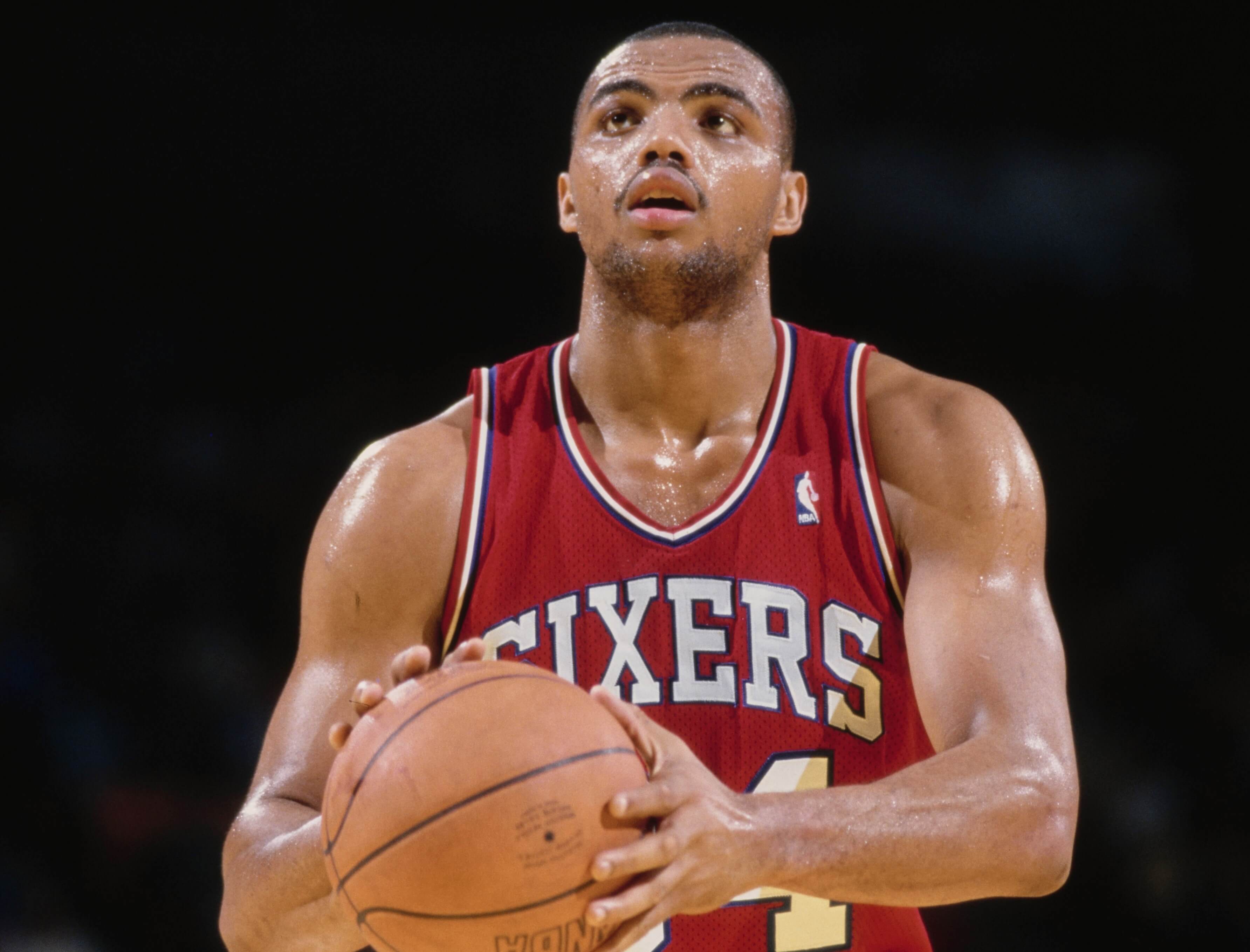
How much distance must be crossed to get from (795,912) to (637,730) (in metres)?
0.89

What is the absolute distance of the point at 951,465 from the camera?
2529 millimetres

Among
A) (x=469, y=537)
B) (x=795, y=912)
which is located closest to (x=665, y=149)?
(x=469, y=537)

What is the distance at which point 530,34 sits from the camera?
19.5 feet

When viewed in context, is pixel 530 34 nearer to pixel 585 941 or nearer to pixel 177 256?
pixel 177 256

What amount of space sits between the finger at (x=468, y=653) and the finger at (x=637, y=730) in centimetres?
20

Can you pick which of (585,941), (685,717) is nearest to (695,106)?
(685,717)

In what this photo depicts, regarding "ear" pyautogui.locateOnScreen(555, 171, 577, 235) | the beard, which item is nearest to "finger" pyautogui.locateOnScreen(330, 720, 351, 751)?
the beard

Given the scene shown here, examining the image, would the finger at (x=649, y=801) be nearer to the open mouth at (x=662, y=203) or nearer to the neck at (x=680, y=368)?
the neck at (x=680, y=368)

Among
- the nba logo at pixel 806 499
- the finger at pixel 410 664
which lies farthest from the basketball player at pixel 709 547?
the finger at pixel 410 664

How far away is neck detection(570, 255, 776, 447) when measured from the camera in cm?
282

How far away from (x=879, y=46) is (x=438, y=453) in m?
3.93

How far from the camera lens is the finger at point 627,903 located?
1.63m

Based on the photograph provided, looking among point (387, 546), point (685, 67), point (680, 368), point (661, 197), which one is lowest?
point (387, 546)

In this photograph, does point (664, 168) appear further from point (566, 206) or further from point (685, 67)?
point (566, 206)
